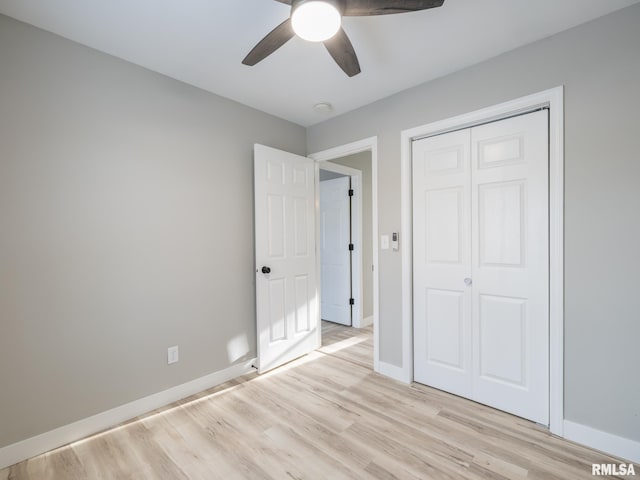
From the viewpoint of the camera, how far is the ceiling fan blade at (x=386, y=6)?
1312mm

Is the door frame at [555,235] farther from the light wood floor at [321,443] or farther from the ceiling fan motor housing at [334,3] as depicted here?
the ceiling fan motor housing at [334,3]

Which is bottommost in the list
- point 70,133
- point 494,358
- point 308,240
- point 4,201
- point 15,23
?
point 494,358

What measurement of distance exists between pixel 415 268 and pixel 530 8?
1822mm

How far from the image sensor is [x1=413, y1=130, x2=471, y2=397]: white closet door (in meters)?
2.35

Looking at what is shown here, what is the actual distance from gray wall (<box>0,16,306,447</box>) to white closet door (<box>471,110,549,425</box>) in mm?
2001

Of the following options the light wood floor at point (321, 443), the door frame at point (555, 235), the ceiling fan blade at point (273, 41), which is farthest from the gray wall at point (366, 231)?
the ceiling fan blade at point (273, 41)

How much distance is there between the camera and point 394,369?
2711 mm

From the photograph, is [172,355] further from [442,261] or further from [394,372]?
[442,261]

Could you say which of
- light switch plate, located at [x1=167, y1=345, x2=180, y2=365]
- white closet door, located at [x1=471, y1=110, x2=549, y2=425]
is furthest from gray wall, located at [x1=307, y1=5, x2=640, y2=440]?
light switch plate, located at [x1=167, y1=345, x2=180, y2=365]

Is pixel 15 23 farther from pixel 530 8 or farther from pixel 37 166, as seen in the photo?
pixel 530 8

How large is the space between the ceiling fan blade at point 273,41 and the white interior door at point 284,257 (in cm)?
115

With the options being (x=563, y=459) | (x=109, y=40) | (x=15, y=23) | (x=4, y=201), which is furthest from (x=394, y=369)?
(x=15, y=23)

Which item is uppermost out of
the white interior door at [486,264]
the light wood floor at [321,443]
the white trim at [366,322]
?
the white interior door at [486,264]

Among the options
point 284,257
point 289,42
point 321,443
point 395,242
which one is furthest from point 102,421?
point 289,42
